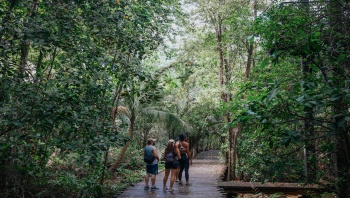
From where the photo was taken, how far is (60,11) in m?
5.88

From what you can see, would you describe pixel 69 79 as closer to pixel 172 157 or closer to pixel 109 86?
pixel 109 86

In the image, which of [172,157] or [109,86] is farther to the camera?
[172,157]

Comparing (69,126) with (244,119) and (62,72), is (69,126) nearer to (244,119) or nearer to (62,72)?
(62,72)

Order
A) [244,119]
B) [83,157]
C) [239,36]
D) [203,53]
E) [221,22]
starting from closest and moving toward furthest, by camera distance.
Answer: [244,119], [83,157], [239,36], [221,22], [203,53]

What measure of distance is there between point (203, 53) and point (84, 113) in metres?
12.1

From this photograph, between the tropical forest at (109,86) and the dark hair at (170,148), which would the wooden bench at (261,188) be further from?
the dark hair at (170,148)

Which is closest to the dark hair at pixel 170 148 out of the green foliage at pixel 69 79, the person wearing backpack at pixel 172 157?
the person wearing backpack at pixel 172 157

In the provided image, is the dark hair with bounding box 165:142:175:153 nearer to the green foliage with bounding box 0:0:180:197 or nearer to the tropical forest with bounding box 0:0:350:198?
the tropical forest with bounding box 0:0:350:198

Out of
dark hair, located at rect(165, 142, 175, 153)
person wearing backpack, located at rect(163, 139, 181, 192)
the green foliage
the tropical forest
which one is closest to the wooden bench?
the tropical forest

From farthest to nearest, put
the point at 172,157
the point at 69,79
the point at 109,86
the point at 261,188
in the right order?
the point at 261,188, the point at 172,157, the point at 109,86, the point at 69,79

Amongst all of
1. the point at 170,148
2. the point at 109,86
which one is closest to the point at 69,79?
the point at 109,86

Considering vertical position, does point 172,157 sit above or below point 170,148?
below

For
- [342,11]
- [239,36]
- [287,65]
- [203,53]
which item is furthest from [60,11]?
[203,53]

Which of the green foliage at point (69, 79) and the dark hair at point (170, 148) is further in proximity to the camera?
the dark hair at point (170, 148)
